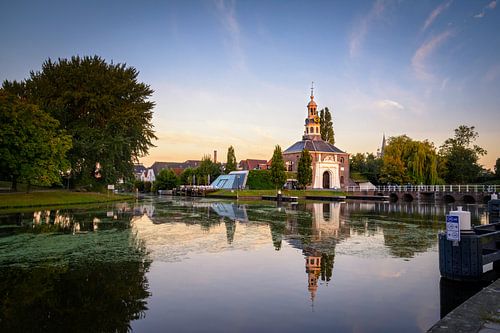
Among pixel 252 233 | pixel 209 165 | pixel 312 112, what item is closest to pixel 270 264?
pixel 252 233

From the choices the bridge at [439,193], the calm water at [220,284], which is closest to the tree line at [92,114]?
the calm water at [220,284]

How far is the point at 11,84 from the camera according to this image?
43.7 m

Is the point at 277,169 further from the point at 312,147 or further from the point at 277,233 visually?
the point at 277,233

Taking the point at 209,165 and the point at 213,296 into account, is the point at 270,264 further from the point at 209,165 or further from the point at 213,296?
the point at 209,165

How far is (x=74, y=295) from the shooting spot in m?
7.25

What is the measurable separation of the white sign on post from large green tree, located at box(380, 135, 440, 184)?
5626 cm

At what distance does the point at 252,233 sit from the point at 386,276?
8132 mm

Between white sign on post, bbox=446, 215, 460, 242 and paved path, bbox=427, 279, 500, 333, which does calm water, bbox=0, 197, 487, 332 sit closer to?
paved path, bbox=427, 279, 500, 333

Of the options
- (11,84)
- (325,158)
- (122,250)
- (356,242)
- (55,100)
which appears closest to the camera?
(122,250)

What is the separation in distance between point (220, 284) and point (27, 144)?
93.3 ft

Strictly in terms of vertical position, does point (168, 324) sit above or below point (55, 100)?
below

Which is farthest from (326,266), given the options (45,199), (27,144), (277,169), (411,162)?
(411,162)

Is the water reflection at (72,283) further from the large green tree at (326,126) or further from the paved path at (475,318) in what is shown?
the large green tree at (326,126)

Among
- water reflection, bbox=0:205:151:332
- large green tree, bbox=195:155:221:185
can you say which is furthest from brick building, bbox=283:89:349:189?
water reflection, bbox=0:205:151:332
